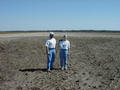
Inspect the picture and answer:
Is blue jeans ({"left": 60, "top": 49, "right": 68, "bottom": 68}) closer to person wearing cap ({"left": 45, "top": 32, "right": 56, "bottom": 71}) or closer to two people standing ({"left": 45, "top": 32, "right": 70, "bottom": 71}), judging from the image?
two people standing ({"left": 45, "top": 32, "right": 70, "bottom": 71})

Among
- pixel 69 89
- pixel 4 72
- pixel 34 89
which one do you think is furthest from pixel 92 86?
pixel 4 72

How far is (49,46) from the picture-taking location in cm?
854

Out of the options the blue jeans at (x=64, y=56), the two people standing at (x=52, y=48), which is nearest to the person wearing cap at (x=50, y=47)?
the two people standing at (x=52, y=48)

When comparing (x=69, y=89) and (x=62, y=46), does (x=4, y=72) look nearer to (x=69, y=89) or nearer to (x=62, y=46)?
(x=62, y=46)

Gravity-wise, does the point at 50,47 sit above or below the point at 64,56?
above

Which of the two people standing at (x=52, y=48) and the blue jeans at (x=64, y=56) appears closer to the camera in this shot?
the two people standing at (x=52, y=48)

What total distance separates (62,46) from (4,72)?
2965 millimetres

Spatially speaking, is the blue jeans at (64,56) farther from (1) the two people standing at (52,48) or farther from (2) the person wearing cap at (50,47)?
(2) the person wearing cap at (50,47)

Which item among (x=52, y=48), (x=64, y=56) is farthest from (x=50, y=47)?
(x=64, y=56)

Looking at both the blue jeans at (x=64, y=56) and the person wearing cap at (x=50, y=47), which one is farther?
the blue jeans at (x=64, y=56)

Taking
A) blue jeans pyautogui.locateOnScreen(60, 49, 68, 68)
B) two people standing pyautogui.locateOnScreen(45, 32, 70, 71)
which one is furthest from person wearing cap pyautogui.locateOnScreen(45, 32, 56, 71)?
blue jeans pyautogui.locateOnScreen(60, 49, 68, 68)

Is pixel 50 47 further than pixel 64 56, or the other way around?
pixel 64 56

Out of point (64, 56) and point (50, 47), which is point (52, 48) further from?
point (64, 56)

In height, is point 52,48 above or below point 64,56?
above
